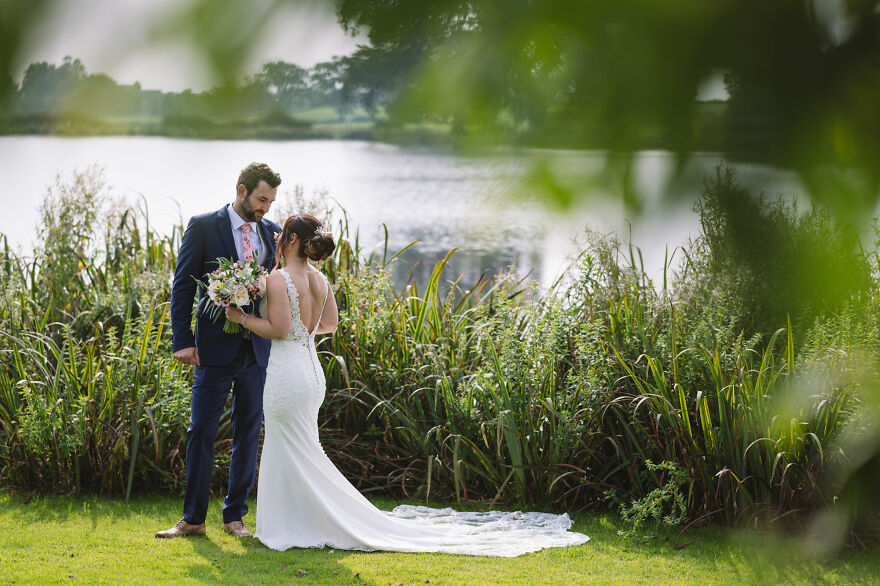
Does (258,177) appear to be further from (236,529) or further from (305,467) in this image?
(236,529)

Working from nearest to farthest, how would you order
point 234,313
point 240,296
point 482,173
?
1. point 482,173
2. point 240,296
3. point 234,313

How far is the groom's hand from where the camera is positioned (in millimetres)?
3893

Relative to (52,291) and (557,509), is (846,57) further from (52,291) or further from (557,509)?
(52,291)

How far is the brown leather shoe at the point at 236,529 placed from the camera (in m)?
4.02

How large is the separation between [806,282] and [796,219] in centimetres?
12

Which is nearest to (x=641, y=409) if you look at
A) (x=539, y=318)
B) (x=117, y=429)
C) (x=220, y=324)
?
(x=539, y=318)

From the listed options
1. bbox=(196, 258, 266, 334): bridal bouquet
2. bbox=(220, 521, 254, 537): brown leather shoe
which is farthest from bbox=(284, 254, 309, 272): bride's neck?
bbox=(220, 521, 254, 537): brown leather shoe

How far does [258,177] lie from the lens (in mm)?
3830

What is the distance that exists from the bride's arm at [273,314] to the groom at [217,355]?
0.58 feet

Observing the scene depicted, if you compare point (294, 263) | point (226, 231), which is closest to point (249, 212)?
point (226, 231)

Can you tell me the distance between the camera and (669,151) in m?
0.86

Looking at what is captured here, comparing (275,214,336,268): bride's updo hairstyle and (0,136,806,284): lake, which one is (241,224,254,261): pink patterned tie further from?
(0,136,806,284): lake

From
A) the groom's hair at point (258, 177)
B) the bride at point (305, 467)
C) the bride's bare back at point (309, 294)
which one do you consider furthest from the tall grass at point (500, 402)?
the groom's hair at point (258, 177)

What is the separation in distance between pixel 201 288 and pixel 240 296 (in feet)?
1.34
